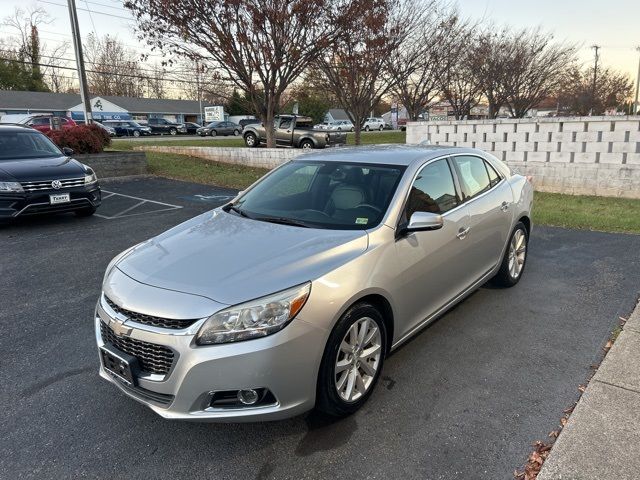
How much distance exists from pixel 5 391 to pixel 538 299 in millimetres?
4587

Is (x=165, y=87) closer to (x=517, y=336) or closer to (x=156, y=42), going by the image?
(x=156, y=42)

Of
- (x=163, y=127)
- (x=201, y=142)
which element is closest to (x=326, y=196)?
(x=201, y=142)

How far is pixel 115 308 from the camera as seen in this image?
2674 mm

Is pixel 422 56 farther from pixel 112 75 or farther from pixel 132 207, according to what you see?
pixel 112 75

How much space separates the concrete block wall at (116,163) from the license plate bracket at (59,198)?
17.9 ft

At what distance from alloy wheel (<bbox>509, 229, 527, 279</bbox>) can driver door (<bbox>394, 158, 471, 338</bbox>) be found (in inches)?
42.5

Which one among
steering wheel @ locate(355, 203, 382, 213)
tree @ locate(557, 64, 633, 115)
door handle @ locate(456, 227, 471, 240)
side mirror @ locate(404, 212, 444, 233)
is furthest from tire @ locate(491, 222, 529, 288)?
tree @ locate(557, 64, 633, 115)

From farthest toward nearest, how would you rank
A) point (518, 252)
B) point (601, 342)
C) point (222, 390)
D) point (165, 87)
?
point (165, 87), point (518, 252), point (601, 342), point (222, 390)

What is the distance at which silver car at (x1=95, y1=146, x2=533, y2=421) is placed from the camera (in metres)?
2.35

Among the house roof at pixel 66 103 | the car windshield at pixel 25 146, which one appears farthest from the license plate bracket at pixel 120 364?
the house roof at pixel 66 103

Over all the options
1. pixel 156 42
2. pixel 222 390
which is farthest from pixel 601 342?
pixel 156 42

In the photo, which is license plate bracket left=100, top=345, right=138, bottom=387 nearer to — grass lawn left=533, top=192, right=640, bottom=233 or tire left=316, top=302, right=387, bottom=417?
tire left=316, top=302, right=387, bottom=417

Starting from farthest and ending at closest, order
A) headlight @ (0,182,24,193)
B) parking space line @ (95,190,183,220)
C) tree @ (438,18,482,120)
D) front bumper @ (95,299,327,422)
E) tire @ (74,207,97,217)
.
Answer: tree @ (438,18,482,120) → parking space line @ (95,190,183,220) → tire @ (74,207,97,217) → headlight @ (0,182,24,193) → front bumper @ (95,299,327,422)

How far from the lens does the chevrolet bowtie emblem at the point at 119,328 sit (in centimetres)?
250
